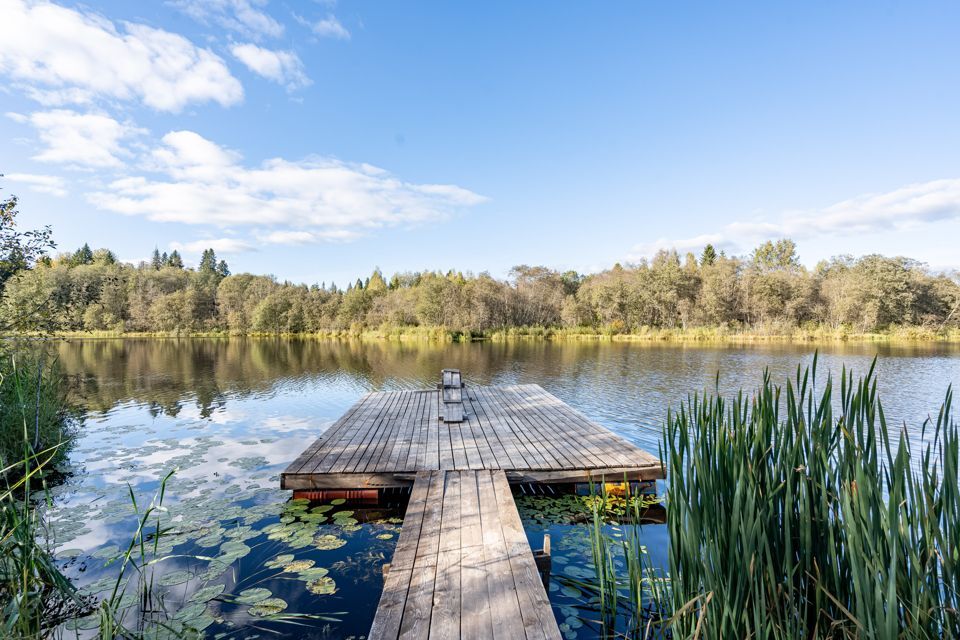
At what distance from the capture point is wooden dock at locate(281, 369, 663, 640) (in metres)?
2.30

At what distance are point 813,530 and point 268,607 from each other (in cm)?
313

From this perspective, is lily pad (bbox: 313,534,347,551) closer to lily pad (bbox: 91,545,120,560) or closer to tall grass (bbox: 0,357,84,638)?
tall grass (bbox: 0,357,84,638)

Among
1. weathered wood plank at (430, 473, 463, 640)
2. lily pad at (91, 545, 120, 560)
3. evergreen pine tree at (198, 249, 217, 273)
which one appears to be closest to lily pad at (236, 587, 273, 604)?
weathered wood plank at (430, 473, 463, 640)

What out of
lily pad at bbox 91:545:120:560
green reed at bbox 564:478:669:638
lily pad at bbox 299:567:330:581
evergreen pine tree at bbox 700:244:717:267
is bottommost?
lily pad at bbox 91:545:120:560

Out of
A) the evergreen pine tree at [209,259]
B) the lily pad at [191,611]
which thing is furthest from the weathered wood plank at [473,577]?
the evergreen pine tree at [209,259]

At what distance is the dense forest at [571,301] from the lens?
31.2 metres

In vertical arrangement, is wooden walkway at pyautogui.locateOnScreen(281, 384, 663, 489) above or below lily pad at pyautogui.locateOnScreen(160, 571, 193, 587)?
above

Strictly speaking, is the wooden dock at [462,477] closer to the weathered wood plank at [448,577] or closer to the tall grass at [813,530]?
the weathered wood plank at [448,577]

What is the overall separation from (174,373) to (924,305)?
44.7 metres

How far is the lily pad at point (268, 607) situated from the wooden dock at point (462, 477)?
2.82 feet

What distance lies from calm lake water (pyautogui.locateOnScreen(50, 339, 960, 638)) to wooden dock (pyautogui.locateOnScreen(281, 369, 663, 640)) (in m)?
0.43

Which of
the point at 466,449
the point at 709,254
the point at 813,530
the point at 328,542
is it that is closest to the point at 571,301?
the point at 709,254

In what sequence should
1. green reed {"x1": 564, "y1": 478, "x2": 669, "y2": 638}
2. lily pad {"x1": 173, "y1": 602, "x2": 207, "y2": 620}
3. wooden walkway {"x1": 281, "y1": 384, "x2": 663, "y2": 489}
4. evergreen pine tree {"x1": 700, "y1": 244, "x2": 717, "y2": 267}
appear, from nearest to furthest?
green reed {"x1": 564, "y1": 478, "x2": 669, "y2": 638} < lily pad {"x1": 173, "y1": 602, "x2": 207, "y2": 620} < wooden walkway {"x1": 281, "y1": 384, "x2": 663, "y2": 489} < evergreen pine tree {"x1": 700, "y1": 244, "x2": 717, "y2": 267}

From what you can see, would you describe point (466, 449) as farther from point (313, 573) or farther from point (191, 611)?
point (191, 611)
